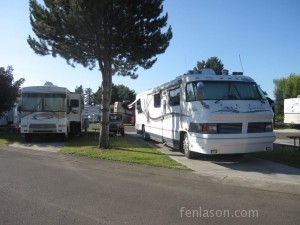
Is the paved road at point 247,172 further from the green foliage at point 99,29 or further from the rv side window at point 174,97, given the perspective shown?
the green foliage at point 99,29

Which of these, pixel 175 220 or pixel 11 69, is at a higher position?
pixel 11 69

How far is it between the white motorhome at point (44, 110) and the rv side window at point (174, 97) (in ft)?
25.1

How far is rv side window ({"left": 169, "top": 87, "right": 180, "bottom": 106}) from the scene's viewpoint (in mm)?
13977

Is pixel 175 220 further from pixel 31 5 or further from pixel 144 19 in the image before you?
pixel 31 5

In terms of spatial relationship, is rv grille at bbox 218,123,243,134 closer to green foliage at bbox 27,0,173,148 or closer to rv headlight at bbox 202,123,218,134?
rv headlight at bbox 202,123,218,134

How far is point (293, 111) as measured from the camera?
35438 mm

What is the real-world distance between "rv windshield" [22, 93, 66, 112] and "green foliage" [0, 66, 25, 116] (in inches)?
363

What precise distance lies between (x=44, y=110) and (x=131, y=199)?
14.1 metres

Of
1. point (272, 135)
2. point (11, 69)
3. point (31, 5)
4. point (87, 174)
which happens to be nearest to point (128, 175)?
point (87, 174)

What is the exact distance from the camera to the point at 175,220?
233 inches

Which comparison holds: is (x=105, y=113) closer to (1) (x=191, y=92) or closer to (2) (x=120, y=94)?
(1) (x=191, y=92)

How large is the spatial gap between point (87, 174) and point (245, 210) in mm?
4989

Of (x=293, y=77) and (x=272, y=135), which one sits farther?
(x=293, y=77)

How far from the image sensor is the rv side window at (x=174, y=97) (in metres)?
14.0
